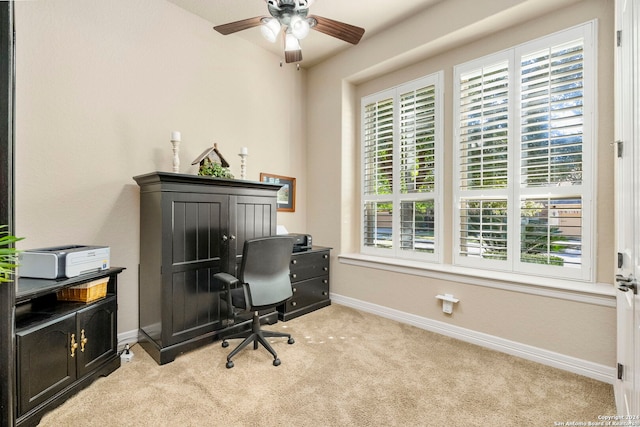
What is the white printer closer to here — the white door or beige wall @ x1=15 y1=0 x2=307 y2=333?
beige wall @ x1=15 y1=0 x2=307 y2=333

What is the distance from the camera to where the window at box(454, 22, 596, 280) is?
7.54 ft

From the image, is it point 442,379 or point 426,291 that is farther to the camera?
point 426,291

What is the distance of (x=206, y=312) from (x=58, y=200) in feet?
4.75

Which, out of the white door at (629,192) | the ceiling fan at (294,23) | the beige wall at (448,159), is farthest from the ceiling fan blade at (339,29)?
the white door at (629,192)

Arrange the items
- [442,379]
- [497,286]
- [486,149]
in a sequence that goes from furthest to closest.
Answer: [486,149]
[497,286]
[442,379]

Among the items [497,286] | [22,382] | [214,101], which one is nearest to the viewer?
[22,382]

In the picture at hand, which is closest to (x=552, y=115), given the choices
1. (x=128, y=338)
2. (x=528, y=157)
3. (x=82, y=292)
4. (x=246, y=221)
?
(x=528, y=157)

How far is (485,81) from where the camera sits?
280 centimetres

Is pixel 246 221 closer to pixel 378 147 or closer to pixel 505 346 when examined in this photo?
pixel 378 147

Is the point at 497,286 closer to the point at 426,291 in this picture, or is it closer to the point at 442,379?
the point at 426,291

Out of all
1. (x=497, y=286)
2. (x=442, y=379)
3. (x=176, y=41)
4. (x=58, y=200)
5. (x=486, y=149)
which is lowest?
(x=442, y=379)

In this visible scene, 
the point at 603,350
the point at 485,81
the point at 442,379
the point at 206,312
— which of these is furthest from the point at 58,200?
the point at 603,350

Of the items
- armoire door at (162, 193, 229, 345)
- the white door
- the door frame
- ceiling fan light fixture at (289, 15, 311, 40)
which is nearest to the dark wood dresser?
armoire door at (162, 193, 229, 345)

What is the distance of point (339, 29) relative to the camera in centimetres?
204
